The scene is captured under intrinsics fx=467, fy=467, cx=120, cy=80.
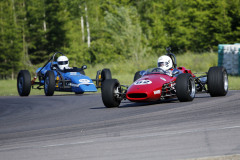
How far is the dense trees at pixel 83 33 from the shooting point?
169ft

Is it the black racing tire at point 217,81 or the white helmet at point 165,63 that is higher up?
the white helmet at point 165,63

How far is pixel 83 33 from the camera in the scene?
6762 cm

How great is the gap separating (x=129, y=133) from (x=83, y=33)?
6091 centimetres

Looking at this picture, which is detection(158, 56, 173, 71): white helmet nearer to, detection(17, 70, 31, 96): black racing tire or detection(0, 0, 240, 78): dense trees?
detection(17, 70, 31, 96): black racing tire

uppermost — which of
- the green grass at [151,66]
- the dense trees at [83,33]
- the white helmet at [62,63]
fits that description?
the dense trees at [83,33]

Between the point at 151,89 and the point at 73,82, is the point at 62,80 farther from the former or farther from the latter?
the point at 151,89

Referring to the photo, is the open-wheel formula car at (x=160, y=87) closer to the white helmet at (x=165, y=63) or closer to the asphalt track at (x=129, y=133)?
the white helmet at (x=165, y=63)

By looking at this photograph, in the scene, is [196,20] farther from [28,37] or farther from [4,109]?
[4,109]

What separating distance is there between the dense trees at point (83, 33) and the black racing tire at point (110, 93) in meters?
35.0

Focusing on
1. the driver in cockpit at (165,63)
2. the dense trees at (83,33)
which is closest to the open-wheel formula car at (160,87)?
the driver in cockpit at (165,63)

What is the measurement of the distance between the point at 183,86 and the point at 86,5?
180 ft

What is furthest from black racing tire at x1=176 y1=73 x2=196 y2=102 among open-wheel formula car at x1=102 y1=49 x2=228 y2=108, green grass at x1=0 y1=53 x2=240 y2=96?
green grass at x1=0 y1=53 x2=240 y2=96

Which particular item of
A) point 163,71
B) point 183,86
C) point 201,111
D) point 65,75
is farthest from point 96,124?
point 65,75

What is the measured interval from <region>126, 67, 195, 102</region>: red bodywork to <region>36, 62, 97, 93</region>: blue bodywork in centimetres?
601
